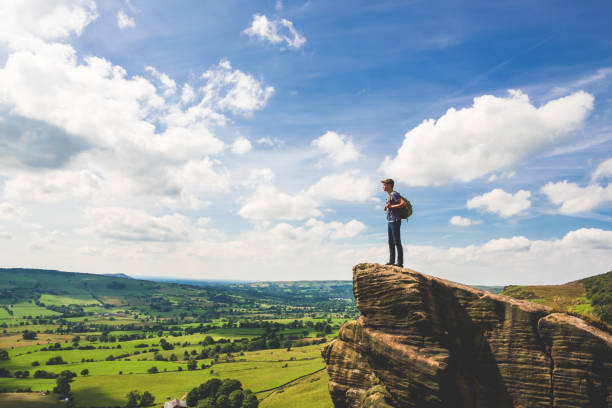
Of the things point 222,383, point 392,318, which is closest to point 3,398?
point 222,383

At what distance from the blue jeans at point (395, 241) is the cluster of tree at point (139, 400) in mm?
93971

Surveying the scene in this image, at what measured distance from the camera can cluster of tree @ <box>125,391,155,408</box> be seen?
84.6m

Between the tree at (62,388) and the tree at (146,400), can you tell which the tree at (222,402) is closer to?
the tree at (146,400)

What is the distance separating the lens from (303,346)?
152 meters

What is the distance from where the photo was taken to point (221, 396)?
3039 inches

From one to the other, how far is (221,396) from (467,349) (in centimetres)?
7684

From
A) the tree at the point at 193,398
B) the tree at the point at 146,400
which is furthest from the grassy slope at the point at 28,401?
the tree at the point at 193,398

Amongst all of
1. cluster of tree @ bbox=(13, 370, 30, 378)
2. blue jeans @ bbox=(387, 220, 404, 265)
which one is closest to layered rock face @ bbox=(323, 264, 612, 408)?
blue jeans @ bbox=(387, 220, 404, 265)


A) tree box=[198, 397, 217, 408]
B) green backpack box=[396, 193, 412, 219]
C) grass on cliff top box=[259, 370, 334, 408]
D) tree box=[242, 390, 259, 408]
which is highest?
green backpack box=[396, 193, 412, 219]

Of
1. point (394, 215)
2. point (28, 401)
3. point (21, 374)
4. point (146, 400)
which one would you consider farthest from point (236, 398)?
point (21, 374)

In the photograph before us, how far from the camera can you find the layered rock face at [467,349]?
13727 mm

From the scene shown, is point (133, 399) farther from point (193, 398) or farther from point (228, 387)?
point (228, 387)

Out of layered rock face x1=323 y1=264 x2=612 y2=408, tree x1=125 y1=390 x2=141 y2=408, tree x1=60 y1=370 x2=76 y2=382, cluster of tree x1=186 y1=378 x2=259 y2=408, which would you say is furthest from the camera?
tree x1=60 y1=370 x2=76 y2=382

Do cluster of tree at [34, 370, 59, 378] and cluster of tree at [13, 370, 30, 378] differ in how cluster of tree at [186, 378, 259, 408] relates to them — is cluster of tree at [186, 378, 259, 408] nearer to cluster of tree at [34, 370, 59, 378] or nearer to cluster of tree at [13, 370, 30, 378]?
cluster of tree at [34, 370, 59, 378]
